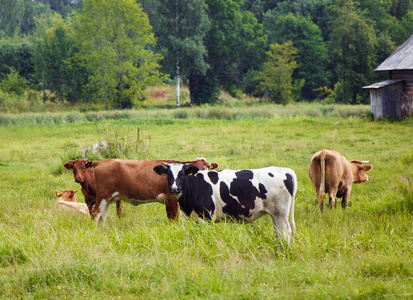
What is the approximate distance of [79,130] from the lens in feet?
79.6

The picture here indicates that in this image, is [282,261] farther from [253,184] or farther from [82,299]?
[82,299]

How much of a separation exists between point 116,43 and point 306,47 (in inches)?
926

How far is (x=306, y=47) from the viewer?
5169cm

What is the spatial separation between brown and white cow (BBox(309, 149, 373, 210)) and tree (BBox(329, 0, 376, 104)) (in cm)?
3406

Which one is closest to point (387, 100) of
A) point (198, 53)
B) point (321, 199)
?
point (321, 199)

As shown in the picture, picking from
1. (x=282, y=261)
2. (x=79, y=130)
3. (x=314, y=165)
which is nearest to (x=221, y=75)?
(x=79, y=130)

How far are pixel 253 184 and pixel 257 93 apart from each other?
158 ft

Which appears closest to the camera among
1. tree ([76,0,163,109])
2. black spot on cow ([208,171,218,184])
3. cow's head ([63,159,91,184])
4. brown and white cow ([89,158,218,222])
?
black spot on cow ([208,171,218,184])

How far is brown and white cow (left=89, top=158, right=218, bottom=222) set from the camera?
7.22m

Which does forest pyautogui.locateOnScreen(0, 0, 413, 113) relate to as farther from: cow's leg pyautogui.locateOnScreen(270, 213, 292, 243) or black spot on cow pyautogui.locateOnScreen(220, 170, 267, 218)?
cow's leg pyautogui.locateOnScreen(270, 213, 292, 243)

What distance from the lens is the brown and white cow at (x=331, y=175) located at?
8.09 m

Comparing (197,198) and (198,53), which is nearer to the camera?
(197,198)

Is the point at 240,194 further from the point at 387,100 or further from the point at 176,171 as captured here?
the point at 387,100

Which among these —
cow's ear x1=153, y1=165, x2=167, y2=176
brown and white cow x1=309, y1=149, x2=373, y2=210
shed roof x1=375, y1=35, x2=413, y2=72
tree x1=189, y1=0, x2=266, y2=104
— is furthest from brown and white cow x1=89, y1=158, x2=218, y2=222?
→ tree x1=189, y1=0, x2=266, y2=104
